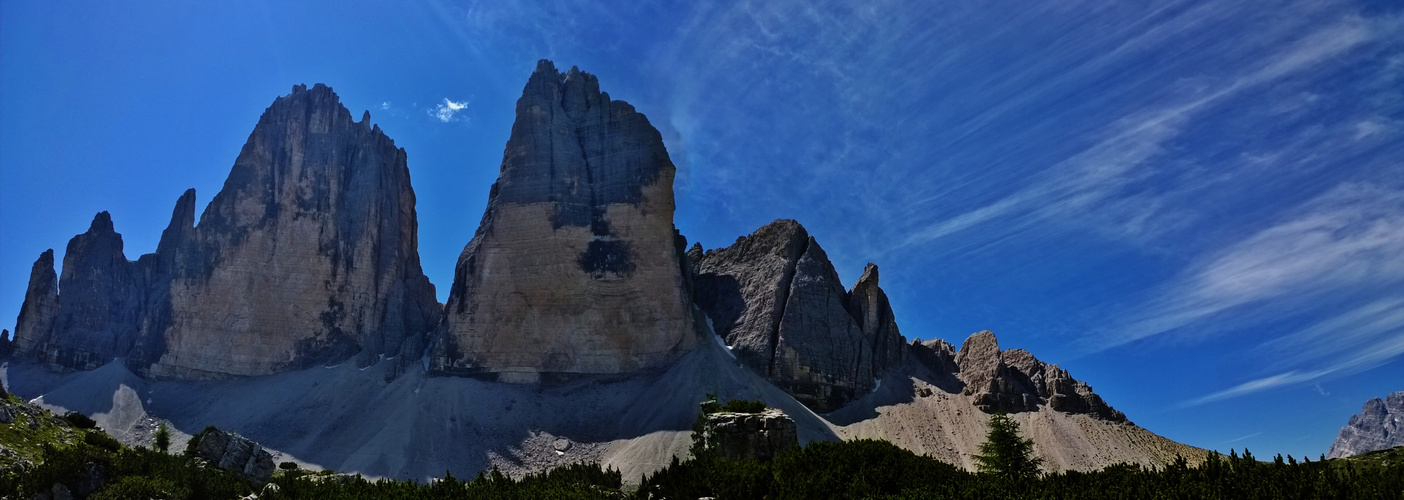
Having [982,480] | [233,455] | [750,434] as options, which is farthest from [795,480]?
[233,455]

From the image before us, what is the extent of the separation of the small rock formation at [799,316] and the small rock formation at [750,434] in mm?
31870

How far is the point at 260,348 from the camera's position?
80188 mm

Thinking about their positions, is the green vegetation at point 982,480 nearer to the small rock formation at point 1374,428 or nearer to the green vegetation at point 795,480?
the green vegetation at point 795,480

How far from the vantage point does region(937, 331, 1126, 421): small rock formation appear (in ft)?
256

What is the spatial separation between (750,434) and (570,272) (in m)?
35.9

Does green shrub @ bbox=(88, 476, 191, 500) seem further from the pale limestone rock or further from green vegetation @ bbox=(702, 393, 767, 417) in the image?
the pale limestone rock

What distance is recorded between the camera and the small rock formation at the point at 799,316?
78438mm

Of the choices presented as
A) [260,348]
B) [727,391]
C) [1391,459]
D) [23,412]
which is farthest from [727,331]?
[1391,459]

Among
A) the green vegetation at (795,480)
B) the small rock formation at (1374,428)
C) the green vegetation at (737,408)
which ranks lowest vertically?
the green vegetation at (795,480)

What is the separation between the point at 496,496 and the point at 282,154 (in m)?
64.9

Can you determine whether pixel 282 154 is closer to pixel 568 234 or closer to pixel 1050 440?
pixel 568 234

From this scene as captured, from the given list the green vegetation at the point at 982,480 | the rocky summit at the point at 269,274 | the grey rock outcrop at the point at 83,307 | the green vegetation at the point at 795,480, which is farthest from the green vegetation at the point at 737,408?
the grey rock outcrop at the point at 83,307

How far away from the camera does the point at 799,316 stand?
80.7 m

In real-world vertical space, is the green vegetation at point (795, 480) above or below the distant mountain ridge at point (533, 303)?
below
